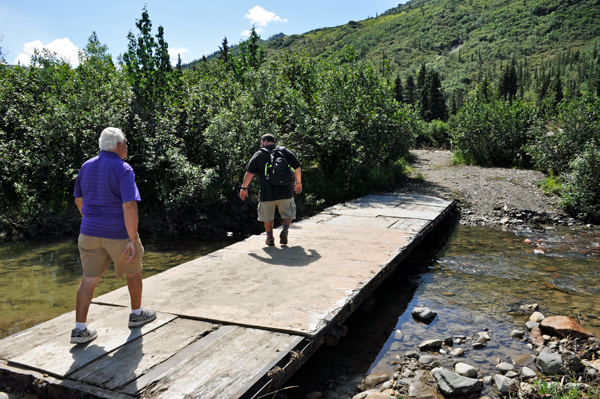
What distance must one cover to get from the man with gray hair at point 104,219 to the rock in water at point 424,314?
13.0ft

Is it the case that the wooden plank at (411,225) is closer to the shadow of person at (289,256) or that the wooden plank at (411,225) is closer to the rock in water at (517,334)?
the shadow of person at (289,256)

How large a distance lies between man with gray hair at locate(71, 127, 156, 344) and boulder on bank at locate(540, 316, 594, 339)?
509 cm

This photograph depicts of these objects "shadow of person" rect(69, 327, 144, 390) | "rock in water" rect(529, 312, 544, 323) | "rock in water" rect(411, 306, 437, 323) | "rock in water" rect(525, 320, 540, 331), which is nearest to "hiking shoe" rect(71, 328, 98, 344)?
"shadow of person" rect(69, 327, 144, 390)

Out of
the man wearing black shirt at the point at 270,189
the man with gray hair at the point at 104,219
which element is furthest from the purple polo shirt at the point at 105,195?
the man wearing black shirt at the point at 270,189

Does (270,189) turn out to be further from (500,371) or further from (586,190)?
(586,190)

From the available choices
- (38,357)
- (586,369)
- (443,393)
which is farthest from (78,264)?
(586,369)

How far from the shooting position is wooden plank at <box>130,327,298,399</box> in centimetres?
295

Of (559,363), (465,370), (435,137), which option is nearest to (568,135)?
(559,363)

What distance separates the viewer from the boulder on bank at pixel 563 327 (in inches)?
196

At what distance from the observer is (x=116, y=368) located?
127 inches

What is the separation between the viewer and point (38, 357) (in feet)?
11.1

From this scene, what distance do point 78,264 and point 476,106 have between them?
66.0ft

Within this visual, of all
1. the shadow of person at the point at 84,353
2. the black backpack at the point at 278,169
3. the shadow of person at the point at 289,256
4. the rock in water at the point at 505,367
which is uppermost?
the black backpack at the point at 278,169

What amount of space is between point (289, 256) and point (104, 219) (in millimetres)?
3341
